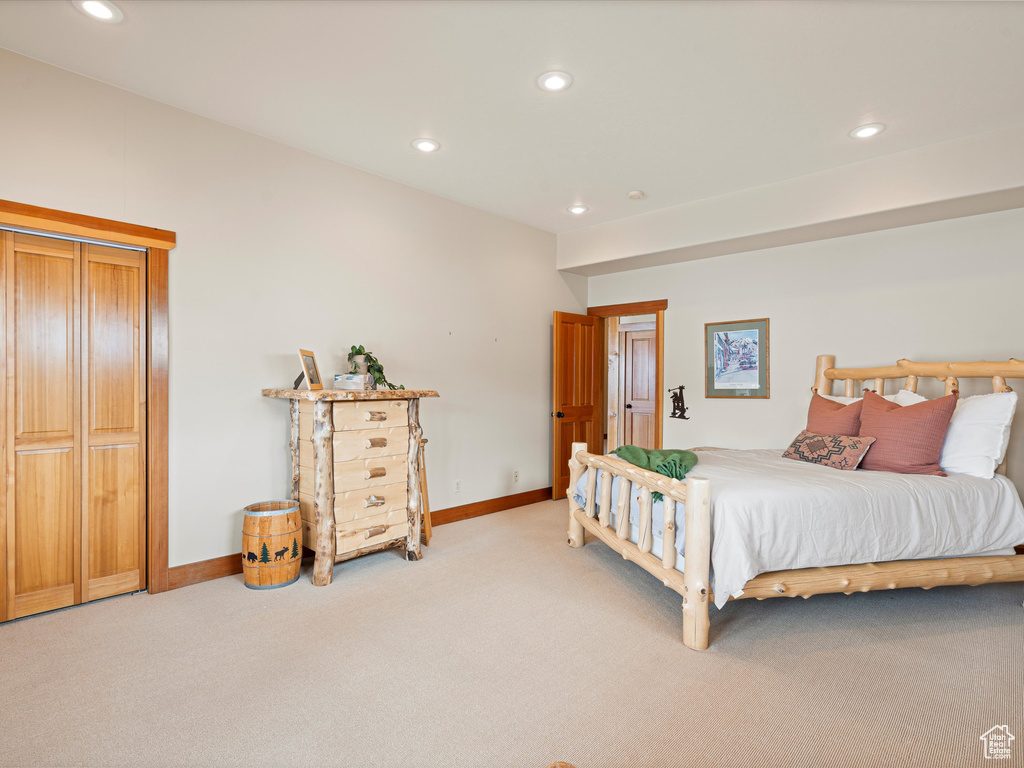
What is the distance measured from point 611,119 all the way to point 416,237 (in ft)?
6.20

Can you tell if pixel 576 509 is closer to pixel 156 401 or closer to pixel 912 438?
pixel 912 438

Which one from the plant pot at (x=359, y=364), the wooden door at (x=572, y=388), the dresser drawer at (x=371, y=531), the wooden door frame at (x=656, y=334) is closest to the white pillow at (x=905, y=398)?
the wooden door frame at (x=656, y=334)

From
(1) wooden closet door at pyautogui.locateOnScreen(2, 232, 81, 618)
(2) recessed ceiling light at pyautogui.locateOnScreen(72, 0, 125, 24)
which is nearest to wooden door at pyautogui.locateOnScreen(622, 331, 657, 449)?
(1) wooden closet door at pyautogui.locateOnScreen(2, 232, 81, 618)

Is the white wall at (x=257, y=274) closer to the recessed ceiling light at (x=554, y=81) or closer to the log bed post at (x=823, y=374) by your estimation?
the recessed ceiling light at (x=554, y=81)

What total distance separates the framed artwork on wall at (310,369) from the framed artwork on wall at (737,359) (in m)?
3.49

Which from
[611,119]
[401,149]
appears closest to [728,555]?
[611,119]

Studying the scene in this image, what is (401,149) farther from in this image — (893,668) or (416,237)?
(893,668)

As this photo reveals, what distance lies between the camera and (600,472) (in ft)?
12.2

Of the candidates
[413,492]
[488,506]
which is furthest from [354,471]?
[488,506]

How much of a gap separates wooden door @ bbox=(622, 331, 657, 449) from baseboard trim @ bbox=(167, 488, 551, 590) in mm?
2666

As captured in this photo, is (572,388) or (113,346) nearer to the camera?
(113,346)

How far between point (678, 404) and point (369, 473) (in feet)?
10.5

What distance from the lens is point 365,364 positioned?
4055mm

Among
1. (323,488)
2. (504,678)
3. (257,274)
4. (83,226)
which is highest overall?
(83,226)
